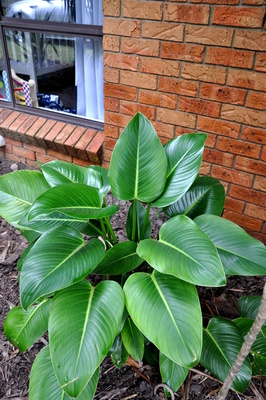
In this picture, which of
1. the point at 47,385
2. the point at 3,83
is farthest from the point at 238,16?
the point at 3,83

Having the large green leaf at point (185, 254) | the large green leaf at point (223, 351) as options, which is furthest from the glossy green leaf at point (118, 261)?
the large green leaf at point (223, 351)

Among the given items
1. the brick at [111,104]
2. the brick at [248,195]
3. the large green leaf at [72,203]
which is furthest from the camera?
the brick at [111,104]

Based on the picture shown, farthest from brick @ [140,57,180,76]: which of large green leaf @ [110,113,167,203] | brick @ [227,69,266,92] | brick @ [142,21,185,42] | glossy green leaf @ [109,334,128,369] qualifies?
glossy green leaf @ [109,334,128,369]

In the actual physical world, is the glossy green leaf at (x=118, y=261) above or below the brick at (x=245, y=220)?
above

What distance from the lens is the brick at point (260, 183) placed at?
1987 mm

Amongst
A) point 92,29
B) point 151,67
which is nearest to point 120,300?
point 151,67

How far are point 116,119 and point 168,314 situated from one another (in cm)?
157

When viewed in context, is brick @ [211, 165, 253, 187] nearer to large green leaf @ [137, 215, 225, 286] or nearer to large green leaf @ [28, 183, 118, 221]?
large green leaf @ [137, 215, 225, 286]

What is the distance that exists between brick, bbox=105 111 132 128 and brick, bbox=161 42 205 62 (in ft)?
1.62

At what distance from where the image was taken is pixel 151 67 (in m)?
2.03

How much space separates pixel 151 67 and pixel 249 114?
0.66m

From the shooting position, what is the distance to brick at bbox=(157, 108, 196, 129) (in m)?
Result: 2.05

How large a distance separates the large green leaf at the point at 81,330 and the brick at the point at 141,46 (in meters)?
1.44

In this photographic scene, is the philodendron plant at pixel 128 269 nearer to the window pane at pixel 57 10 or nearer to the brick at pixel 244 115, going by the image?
the brick at pixel 244 115
